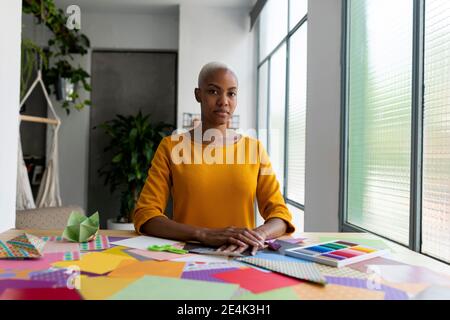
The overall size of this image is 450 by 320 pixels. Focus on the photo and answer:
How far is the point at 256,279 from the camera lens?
892 millimetres

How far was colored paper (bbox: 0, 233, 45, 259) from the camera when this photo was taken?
40.8 inches

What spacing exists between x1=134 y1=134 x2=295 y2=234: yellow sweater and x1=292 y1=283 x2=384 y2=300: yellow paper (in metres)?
0.67

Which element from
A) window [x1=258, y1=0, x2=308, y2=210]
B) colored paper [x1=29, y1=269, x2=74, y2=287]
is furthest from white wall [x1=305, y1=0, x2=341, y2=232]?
colored paper [x1=29, y1=269, x2=74, y2=287]

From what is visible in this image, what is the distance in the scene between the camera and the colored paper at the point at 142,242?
120 cm

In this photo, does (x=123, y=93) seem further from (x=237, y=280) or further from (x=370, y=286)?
(x=370, y=286)

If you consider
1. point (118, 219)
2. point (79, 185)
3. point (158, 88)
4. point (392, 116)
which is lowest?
point (118, 219)

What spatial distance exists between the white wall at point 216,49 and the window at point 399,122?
280cm

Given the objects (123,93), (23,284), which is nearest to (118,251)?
(23,284)

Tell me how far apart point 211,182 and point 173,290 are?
76cm

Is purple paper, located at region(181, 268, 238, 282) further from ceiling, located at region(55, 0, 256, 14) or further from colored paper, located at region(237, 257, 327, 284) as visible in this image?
ceiling, located at region(55, 0, 256, 14)

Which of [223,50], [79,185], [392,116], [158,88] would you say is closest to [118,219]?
[79,185]

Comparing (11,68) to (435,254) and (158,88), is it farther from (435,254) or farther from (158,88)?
(158,88)
